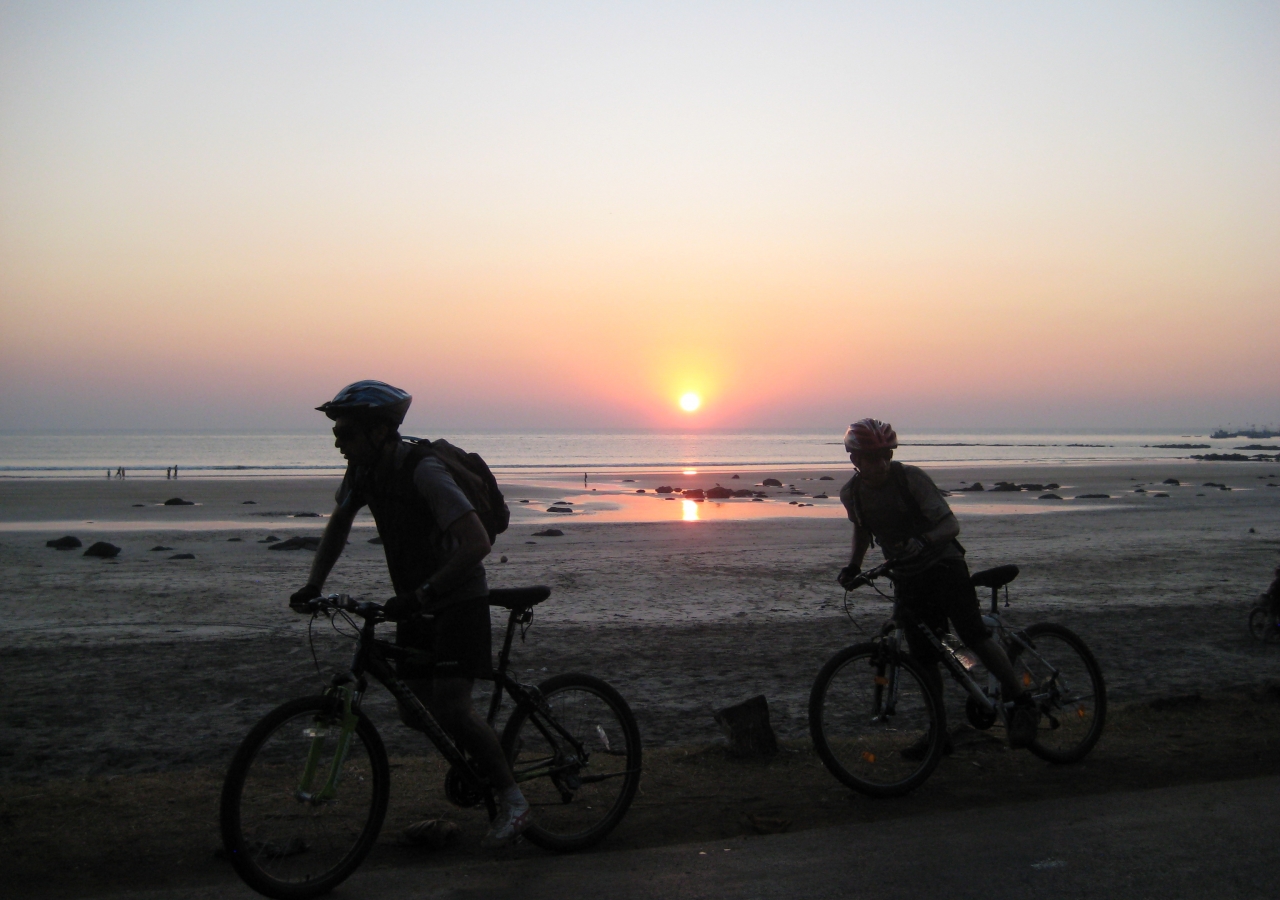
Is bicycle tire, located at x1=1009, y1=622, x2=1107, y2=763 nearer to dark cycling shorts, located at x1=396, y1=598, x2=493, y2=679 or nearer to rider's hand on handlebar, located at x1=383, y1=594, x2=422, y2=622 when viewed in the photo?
dark cycling shorts, located at x1=396, y1=598, x2=493, y2=679

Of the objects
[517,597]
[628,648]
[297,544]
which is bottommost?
[628,648]

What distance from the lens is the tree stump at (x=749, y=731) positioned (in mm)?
6117

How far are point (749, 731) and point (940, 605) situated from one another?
4.64ft

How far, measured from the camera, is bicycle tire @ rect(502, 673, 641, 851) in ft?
15.7

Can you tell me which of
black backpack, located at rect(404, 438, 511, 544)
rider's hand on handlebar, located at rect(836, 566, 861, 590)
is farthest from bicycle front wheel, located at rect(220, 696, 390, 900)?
rider's hand on handlebar, located at rect(836, 566, 861, 590)

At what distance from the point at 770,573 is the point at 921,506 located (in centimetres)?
1014

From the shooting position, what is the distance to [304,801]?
13.7 feet

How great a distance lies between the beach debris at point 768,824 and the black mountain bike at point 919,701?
0.52 meters

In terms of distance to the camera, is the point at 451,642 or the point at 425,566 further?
the point at 425,566

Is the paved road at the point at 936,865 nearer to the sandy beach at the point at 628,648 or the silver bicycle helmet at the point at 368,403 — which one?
the sandy beach at the point at 628,648

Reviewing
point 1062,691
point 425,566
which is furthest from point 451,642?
point 1062,691

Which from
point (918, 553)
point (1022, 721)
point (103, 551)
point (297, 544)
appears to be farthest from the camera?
→ point (297, 544)

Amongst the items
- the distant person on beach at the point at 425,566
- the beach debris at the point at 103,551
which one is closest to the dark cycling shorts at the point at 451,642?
the distant person on beach at the point at 425,566

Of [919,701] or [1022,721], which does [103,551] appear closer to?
[919,701]
